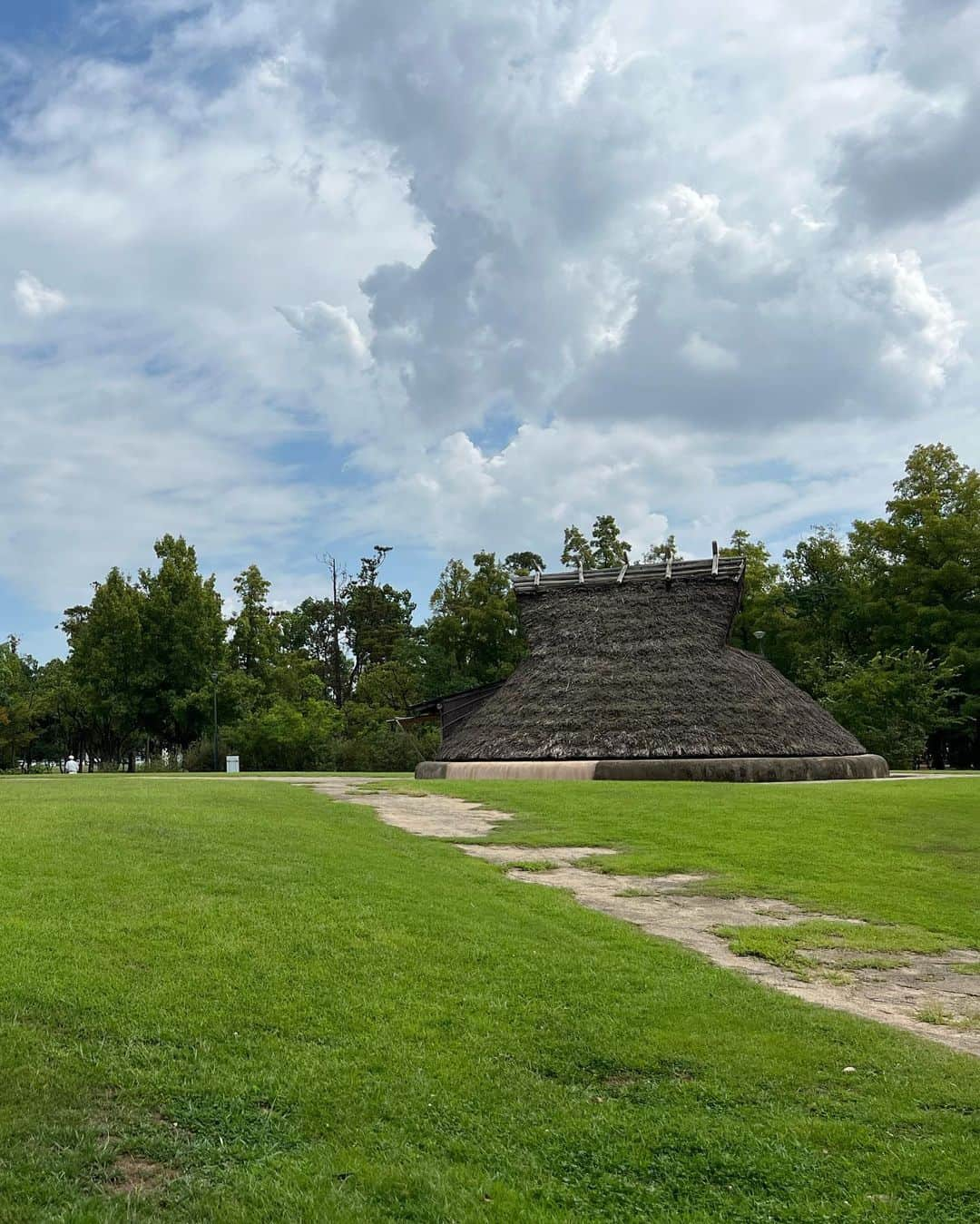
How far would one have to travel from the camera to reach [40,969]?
5379 mm

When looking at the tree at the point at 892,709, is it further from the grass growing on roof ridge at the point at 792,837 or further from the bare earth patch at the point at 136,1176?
the bare earth patch at the point at 136,1176

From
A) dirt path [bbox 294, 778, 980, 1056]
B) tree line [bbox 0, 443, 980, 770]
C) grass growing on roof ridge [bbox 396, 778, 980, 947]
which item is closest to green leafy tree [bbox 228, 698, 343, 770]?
tree line [bbox 0, 443, 980, 770]

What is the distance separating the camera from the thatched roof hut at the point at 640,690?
21875mm

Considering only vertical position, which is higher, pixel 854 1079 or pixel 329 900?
pixel 329 900

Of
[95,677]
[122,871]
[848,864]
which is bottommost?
[848,864]

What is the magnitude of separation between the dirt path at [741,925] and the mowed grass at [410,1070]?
467mm

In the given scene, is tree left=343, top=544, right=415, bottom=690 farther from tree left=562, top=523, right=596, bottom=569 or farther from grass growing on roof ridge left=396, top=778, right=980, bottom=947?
grass growing on roof ridge left=396, top=778, right=980, bottom=947

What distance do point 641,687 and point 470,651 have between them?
98.3 ft

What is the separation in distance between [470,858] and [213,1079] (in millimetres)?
6657

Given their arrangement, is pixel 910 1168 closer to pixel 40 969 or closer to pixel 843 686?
pixel 40 969

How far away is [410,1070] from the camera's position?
15.0ft

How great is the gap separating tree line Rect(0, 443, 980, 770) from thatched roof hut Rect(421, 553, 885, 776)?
383 inches

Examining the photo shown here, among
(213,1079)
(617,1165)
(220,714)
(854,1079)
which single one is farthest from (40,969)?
(220,714)

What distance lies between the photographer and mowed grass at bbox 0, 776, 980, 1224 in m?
3.63
